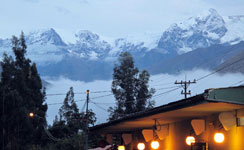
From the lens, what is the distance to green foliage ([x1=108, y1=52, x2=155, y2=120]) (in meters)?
50.4

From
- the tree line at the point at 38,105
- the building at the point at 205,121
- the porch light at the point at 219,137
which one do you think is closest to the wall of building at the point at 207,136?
the building at the point at 205,121

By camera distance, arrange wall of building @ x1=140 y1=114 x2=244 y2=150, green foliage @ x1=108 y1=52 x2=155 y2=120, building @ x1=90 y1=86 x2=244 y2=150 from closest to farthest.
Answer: building @ x1=90 y1=86 x2=244 y2=150 < wall of building @ x1=140 y1=114 x2=244 y2=150 < green foliage @ x1=108 y1=52 x2=155 y2=120

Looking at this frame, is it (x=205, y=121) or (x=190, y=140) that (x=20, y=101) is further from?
(x=205, y=121)

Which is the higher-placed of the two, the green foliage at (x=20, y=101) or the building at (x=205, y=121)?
the green foliage at (x=20, y=101)

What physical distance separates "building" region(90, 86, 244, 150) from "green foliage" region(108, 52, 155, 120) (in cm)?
3510

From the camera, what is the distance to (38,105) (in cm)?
4741

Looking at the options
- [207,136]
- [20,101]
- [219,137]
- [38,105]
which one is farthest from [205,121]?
[38,105]

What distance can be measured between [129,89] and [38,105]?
10102 mm

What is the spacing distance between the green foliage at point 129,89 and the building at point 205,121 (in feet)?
115

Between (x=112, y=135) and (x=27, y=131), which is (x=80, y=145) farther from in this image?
(x=112, y=135)

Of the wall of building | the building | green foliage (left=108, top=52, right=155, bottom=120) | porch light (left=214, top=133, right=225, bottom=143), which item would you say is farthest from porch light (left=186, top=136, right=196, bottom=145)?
green foliage (left=108, top=52, right=155, bottom=120)

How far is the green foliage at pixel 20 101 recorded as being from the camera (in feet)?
142

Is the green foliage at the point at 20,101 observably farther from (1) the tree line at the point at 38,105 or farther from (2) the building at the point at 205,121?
(2) the building at the point at 205,121

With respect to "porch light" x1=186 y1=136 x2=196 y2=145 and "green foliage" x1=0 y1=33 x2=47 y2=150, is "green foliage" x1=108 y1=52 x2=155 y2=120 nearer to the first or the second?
"green foliage" x1=0 y1=33 x2=47 y2=150
